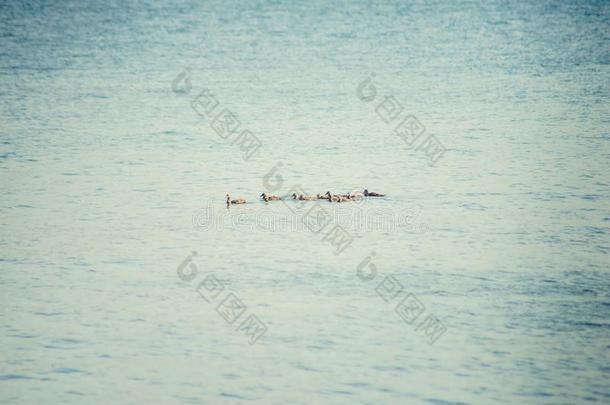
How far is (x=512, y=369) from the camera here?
2006 cm

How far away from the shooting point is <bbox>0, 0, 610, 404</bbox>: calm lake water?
20.2 meters

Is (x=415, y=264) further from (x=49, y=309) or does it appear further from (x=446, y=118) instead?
(x=446, y=118)

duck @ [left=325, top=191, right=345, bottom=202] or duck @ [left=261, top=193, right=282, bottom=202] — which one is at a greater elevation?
duck @ [left=325, top=191, right=345, bottom=202]

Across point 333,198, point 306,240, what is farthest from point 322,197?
point 306,240

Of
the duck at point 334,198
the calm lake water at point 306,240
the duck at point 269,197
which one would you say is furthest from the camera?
the duck at point 269,197

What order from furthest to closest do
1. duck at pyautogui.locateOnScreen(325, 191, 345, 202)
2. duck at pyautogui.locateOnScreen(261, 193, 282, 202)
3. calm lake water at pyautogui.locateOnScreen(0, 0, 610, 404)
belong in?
1. duck at pyautogui.locateOnScreen(261, 193, 282, 202)
2. duck at pyautogui.locateOnScreen(325, 191, 345, 202)
3. calm lake water at pyautogui.locateOnScreen(0, 0, 610, 404)

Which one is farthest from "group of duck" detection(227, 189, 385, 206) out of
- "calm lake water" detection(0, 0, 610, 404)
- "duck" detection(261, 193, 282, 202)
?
"calm lake water" detection(0, 0, 610, 404)

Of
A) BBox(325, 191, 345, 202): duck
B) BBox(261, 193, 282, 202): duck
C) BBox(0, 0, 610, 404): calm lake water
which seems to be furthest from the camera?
BBox(261, 193, 282, 202): duck

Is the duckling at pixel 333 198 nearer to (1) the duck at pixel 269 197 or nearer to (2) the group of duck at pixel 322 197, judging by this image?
(2) the group of duck at pixel 322 197

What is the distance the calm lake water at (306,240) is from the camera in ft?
66.3

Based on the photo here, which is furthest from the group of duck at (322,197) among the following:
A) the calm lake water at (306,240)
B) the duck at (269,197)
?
the calm lake water at (306,240)

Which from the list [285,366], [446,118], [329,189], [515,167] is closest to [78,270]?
[285,366]

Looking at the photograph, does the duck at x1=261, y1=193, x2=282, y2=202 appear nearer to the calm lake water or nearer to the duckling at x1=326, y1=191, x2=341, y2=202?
the calm lake water

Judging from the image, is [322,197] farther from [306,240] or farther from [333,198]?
[306,240]
